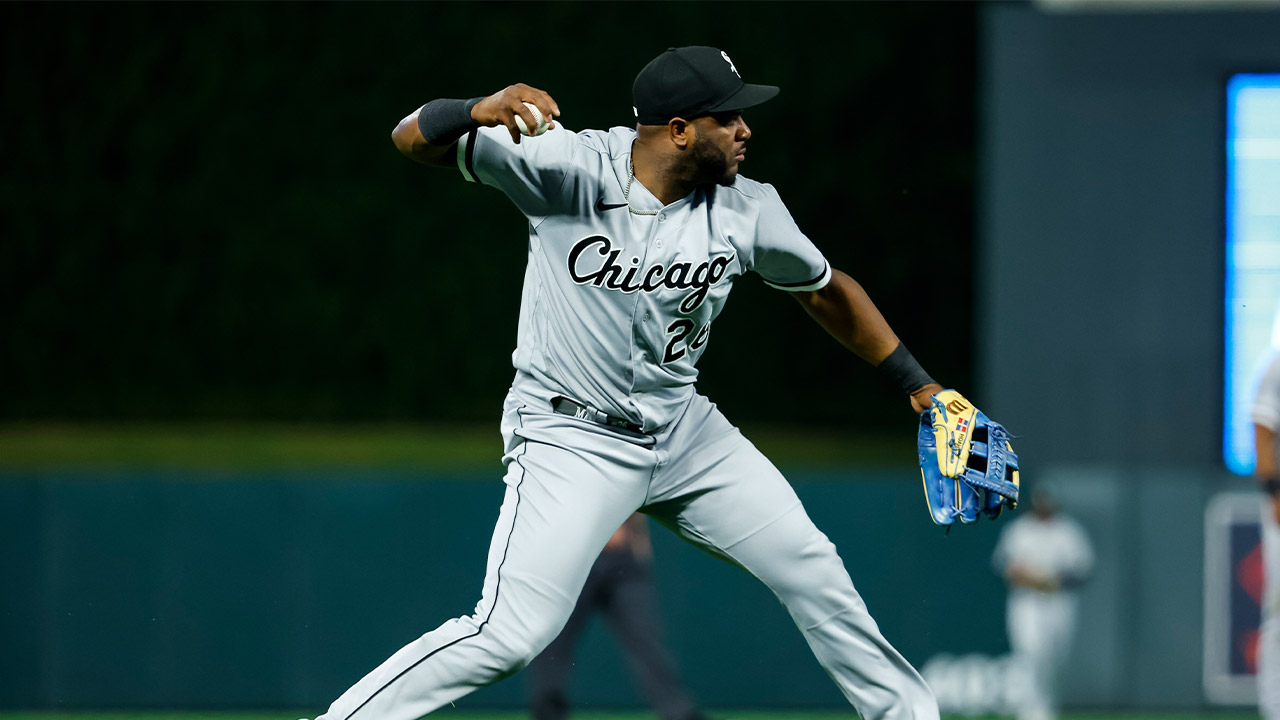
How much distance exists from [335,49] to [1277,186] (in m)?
4.90

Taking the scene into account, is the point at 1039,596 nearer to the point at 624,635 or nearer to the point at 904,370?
the point at 624,635

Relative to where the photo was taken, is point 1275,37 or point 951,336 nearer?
point 1275,37

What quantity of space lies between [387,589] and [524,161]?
390 centimetres

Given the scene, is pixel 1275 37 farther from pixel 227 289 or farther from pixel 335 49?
pixel 227 289

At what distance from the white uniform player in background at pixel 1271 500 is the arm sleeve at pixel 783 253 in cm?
156

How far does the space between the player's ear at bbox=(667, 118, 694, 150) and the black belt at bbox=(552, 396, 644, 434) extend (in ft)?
1.86

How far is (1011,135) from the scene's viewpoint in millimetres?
6910

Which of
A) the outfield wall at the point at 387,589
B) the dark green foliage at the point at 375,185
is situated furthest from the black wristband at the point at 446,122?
the dark green foliage at the point at 375,185

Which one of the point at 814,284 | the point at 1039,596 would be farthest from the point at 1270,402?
the point at 1039,596

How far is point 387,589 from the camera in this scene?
6219 millimetres

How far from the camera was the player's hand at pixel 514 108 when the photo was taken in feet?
8.24

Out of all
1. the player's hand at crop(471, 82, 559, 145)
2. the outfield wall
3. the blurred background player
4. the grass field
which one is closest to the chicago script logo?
the player's hand at crop(471, 82, 559, 145)

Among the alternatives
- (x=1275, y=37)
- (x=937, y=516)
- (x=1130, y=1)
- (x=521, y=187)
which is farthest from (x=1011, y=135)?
(x=521, y=187)

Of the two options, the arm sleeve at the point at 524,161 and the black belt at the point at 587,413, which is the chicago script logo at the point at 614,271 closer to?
the arm sleeve at the point at 524,161
